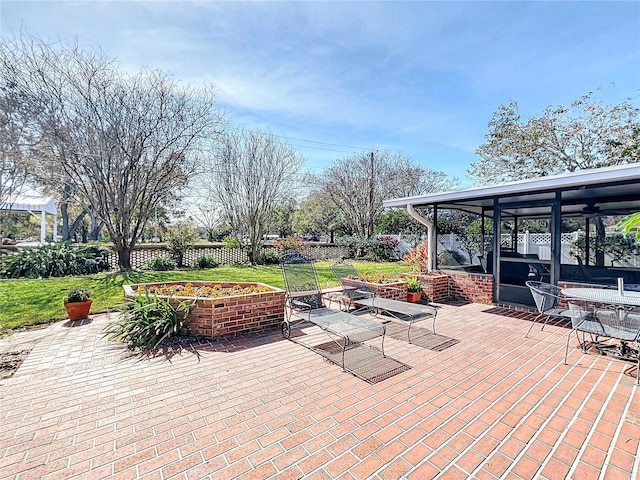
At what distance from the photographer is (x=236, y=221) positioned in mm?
14500

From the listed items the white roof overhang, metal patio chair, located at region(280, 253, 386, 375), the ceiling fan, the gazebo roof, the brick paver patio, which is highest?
the gazebo roof

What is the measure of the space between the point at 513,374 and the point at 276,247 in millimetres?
13284

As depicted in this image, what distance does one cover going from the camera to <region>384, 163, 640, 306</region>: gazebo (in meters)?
5.73

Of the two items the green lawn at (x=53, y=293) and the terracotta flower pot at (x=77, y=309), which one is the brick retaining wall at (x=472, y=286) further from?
the terracotta flower pot at (x=77, y=309)

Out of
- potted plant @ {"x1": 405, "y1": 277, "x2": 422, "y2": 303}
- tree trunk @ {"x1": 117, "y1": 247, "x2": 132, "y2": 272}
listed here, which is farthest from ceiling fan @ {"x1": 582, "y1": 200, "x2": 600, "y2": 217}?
tree trunk @ {"x1": 117, "y1": 247, "x2": 132, "y2": 272}

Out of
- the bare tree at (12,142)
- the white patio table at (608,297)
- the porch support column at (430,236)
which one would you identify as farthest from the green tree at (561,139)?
the bare tree at (12,142)

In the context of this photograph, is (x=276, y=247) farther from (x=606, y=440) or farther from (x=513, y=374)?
(x=606, y=440)

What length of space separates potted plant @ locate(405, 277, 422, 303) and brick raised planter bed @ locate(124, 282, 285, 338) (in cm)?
314

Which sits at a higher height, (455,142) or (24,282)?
(455,142)

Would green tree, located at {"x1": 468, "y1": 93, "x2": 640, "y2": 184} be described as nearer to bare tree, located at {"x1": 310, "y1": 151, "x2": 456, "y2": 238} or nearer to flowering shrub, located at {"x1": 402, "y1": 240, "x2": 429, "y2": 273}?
bare tree, located at {"x1": 310, "y1": 151, "x2": 456, "y2": 238}

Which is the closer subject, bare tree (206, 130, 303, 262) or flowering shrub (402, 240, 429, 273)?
flowering shrub (402, 240, 429, 273)

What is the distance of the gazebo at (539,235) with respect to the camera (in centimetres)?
573

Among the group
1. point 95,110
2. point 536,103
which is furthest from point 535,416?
point 536,103

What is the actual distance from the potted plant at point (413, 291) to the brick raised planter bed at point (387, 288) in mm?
127
